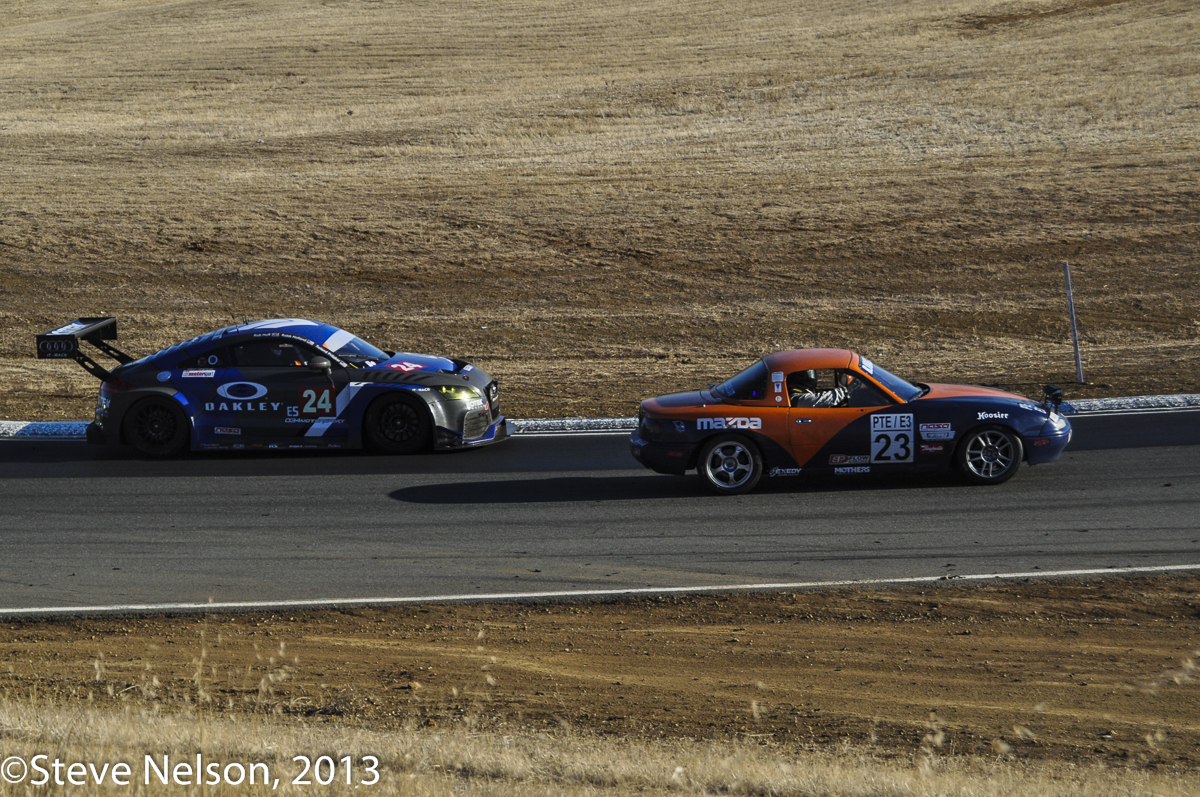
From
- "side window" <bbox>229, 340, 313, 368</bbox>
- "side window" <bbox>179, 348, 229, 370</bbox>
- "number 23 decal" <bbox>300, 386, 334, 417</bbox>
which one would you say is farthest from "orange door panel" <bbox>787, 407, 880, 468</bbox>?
"side window" <bbox>179, 348, 229, 370</bbox>

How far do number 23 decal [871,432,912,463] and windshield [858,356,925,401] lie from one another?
1.29 feet

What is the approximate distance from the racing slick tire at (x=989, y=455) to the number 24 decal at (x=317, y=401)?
22.2 ft

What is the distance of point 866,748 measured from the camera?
6.50m

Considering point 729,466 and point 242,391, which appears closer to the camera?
point 729,466

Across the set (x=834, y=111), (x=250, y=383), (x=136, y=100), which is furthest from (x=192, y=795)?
(x=136, y=100)

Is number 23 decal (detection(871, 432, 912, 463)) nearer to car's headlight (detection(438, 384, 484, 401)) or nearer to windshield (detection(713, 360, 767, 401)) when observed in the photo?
windshield (detection(713, 360, 767, 401))

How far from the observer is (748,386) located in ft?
38.3

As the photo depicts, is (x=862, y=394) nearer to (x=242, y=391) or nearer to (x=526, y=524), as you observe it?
(x=526, y=524)

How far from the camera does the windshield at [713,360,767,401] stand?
11609mm

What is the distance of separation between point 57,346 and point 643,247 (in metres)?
14.3

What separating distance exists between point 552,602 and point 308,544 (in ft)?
8.83

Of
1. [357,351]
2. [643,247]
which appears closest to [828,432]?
[357,351]

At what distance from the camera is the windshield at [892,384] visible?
1160 cm

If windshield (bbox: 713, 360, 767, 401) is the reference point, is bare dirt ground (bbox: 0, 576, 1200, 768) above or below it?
below
